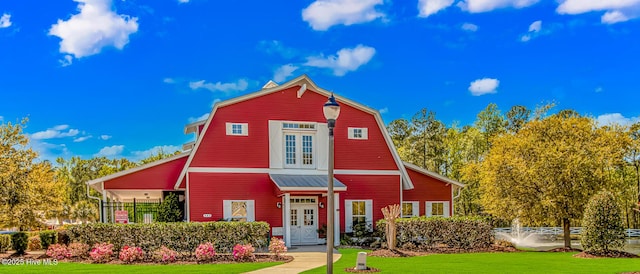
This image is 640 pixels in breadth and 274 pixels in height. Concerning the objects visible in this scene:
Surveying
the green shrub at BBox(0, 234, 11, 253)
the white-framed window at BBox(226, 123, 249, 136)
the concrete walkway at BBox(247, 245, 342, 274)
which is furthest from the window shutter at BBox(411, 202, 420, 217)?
the green shrub at BBox(0, 234, 11, 253)

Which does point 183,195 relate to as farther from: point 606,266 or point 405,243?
point 606,266

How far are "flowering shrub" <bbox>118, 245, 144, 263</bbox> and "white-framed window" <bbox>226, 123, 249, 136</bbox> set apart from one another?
262 inches

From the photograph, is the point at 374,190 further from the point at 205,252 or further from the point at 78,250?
the point at 78,250

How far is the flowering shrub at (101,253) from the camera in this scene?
49.9 feet

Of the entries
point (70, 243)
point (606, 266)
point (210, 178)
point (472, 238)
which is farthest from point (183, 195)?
point (606, 266)

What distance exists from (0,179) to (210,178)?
6878 millimetres

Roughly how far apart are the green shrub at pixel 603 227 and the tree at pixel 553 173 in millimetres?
4367

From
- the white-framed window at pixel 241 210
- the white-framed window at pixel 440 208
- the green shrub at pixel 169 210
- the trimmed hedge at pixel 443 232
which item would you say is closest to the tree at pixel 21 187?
the green shrub at pixel 169 210

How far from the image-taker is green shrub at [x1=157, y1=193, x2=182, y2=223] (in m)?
21.0

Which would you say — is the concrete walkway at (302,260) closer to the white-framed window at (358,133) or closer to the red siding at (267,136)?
the red siding at (267,136)

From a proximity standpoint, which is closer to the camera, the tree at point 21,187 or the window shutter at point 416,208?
the tree at point 21,187

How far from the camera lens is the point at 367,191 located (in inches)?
882

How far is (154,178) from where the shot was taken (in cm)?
2133

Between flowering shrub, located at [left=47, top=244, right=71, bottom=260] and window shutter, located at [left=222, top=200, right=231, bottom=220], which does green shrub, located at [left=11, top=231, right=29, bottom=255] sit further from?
window shutter, located at [left=222, top=200, right=231, bottom=220]
